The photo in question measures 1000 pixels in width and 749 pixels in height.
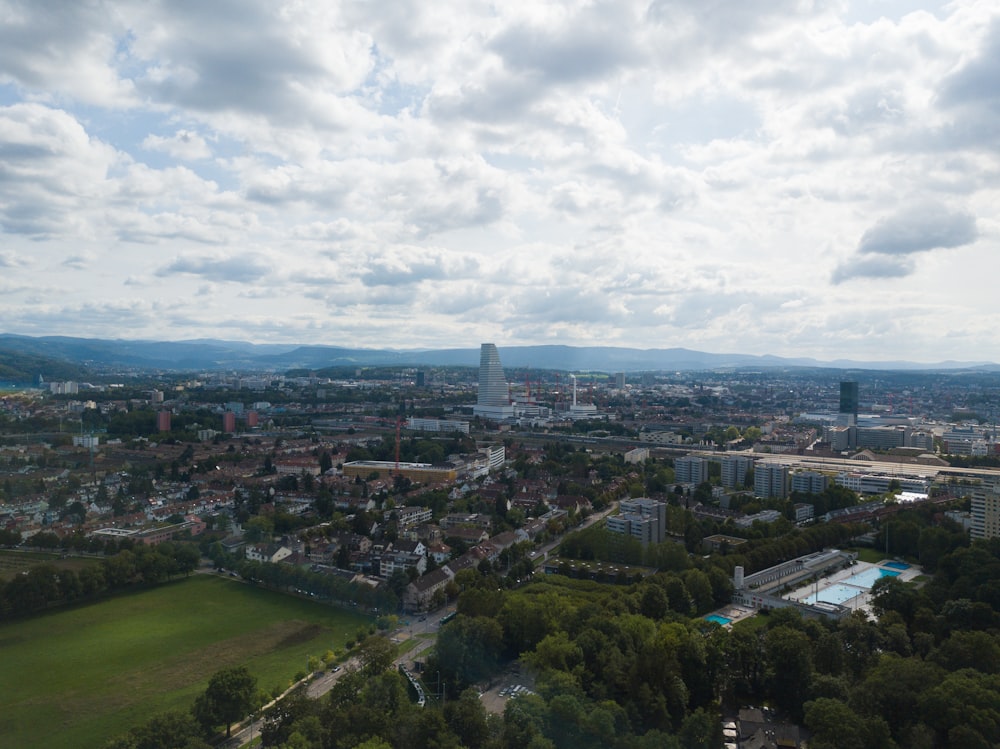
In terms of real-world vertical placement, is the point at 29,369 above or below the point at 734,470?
above

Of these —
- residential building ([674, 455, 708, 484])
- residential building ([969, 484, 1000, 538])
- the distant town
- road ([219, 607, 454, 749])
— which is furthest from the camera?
residential building ([674, 455, 708, 484])

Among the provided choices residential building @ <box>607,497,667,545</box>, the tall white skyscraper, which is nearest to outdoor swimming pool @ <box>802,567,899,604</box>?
residential building @ <box>607,497,667,545</box>

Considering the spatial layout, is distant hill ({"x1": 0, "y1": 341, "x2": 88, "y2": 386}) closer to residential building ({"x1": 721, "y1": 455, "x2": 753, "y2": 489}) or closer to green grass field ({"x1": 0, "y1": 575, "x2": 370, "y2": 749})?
green grass field ({"x1": 0, "y1": 575, "x2": 370, "y2": 749})

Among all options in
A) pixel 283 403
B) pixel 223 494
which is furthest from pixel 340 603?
pixel 283 403

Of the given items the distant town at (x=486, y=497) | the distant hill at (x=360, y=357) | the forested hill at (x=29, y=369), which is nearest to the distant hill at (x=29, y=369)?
the forested hill at (x=29, y=369)

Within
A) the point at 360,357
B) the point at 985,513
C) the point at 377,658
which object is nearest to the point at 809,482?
the point at 985,513

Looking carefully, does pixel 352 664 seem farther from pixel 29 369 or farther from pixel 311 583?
pixel 29 369
